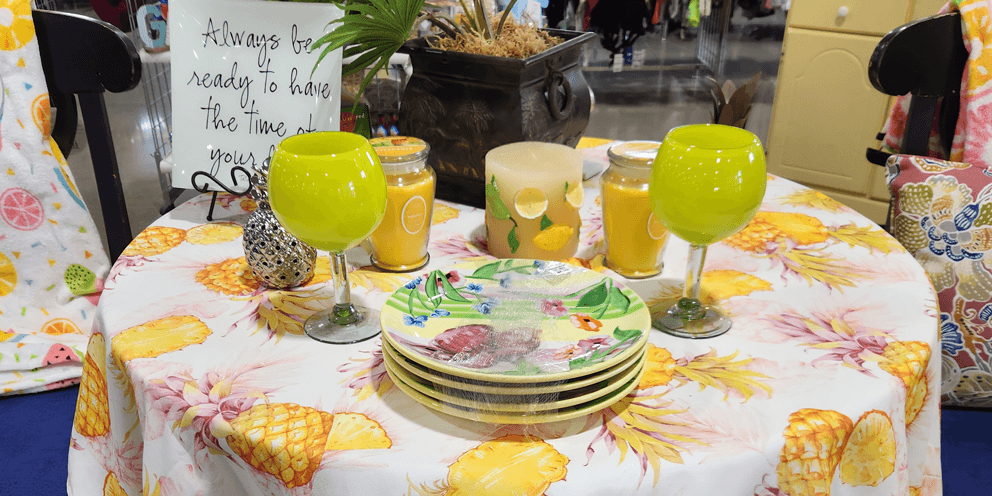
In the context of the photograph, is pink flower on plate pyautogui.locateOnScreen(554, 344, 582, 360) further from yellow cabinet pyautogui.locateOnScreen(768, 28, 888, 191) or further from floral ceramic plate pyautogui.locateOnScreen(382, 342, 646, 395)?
yellow cabinet pyautogui.locateOnScreen(768, 28, 888, 191)

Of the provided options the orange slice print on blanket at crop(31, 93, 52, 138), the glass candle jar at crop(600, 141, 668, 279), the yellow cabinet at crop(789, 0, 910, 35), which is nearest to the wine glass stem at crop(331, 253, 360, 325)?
the glass candle jar at crop(600, 141, 668, 279)

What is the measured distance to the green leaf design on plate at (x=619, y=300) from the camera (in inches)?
27.3

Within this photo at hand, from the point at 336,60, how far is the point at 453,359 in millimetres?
601

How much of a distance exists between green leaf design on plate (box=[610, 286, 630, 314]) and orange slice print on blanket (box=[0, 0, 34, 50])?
115cm

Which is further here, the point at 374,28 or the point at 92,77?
the point at 92,77

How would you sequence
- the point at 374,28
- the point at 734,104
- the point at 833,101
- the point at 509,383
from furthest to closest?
the point at 833,101
the point at 734,104
the point at 374,28
the point at 509,383

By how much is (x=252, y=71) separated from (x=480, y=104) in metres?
0.34

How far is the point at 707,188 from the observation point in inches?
26.3

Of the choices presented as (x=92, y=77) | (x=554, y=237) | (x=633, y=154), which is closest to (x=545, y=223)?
(x=554, y=237)

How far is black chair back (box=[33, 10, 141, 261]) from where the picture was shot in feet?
3.83

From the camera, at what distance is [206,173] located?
1.05m

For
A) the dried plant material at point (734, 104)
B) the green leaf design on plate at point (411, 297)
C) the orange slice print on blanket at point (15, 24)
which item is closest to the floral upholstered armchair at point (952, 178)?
the dried plant material at point (734, 104)

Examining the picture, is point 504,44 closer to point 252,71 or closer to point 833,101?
point 252,71

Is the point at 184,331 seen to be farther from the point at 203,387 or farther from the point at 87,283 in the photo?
the point at 87,283
